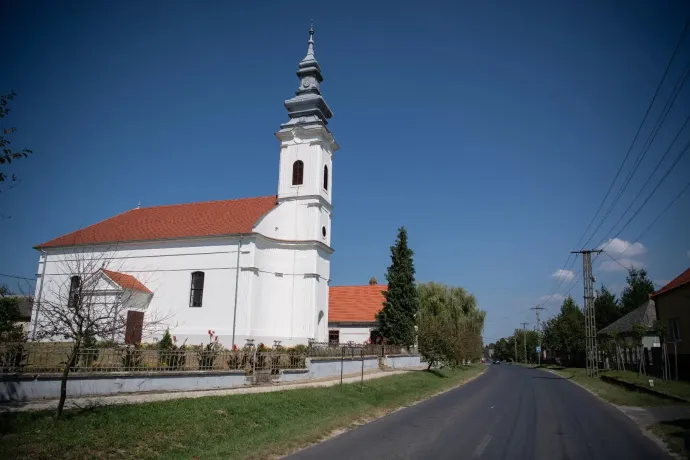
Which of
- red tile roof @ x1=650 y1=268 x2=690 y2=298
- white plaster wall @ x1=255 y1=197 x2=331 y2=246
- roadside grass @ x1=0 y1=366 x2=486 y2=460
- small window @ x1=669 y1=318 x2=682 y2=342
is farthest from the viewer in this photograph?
white plaster wall @ x1=255 y1=197 x2=331 y2=246

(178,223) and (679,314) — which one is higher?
(178,223)

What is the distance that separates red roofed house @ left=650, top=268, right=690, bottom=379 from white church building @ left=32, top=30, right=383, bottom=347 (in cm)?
2262

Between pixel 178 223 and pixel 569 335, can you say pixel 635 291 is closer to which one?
pixel 569 335

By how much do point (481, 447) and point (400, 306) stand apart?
30988 mm

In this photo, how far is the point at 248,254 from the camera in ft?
100

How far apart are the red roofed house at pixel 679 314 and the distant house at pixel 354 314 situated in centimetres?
2214

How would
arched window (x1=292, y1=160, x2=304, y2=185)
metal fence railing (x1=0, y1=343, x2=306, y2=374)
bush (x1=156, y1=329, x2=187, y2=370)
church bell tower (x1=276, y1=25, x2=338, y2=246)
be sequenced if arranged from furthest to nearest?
arched window (x1=292, y1=160, x2=304, y2=185) → church bell tower (x1=276, y1=25, x2=338, y2=246) → bush (x1=156, y1=329, x2=187, y2=370) → metal fence railing (x1=0, y1=343, x2=306, y2=374)

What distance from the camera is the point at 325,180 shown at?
35.4 metres

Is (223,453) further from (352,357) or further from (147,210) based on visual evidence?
(147,210)

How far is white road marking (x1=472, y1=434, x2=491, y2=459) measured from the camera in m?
9.37

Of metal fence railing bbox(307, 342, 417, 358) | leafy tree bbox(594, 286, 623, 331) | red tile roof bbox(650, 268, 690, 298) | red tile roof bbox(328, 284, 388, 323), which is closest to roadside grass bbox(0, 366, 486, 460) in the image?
metal fence railing bbox(307, 342, 417, 358)

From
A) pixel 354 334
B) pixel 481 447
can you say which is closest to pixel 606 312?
pixel 354 334

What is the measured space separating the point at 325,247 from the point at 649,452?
25.2 meters

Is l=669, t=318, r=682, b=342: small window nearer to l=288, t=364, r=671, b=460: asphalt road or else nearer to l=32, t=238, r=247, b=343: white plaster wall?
l=288, t=364, r=671, b=460: asphalt road
